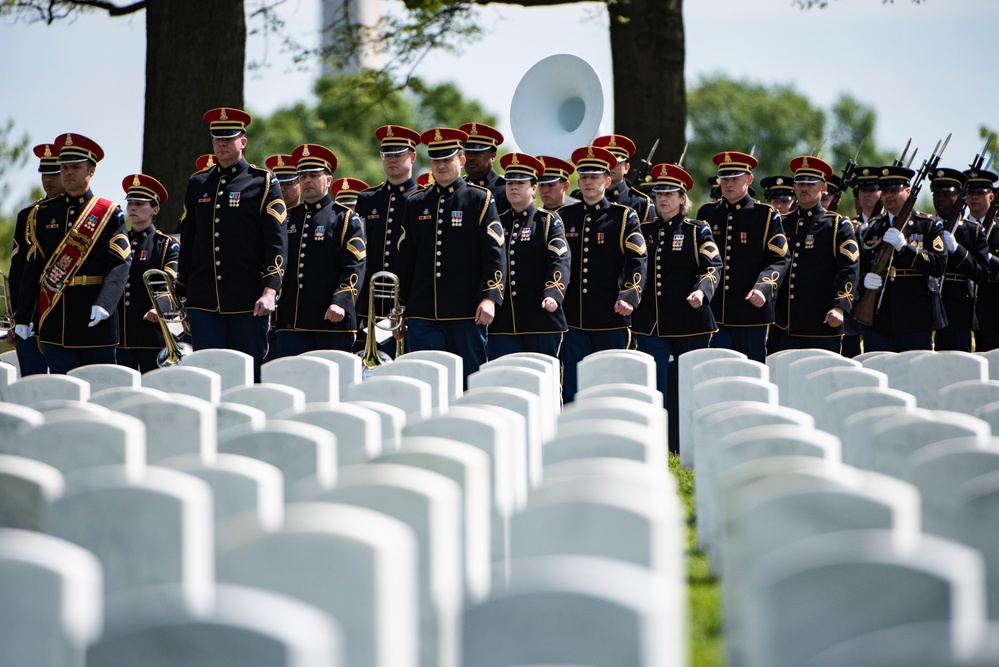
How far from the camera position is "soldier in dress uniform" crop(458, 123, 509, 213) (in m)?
9.97

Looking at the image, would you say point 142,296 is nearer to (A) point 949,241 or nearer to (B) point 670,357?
(B) point 670,357

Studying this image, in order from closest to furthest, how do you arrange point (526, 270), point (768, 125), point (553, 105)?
1. point (526, 270)
2. point (553, 105)
3. point (768, 125)

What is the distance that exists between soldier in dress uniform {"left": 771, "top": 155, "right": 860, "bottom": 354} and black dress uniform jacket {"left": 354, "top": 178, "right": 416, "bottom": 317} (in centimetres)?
297

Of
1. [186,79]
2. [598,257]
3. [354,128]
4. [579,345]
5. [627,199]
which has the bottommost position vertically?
[579,345]

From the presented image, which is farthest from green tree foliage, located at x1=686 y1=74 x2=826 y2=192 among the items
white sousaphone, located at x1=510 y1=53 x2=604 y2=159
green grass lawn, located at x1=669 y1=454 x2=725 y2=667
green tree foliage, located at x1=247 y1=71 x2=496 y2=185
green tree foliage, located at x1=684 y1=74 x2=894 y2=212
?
green grass lawn, located at x1=669 y1=454 x2=725 y2=667

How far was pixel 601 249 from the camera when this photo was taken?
9.55 meters

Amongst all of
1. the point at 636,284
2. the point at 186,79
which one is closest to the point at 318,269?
the point at 636,284

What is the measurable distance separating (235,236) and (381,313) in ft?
3.95

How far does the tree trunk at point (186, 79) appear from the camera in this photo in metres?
12.9

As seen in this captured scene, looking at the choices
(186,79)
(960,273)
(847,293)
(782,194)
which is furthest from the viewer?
(186,79)

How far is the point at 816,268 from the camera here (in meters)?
10.4

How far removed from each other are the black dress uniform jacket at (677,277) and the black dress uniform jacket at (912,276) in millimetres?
1682

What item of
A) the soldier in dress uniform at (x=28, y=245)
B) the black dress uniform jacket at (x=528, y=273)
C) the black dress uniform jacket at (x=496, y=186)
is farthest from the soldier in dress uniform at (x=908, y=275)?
the soldier in dress uniform at (x=28, y=245)

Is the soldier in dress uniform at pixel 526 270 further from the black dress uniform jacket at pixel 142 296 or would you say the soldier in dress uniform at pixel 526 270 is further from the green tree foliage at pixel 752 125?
the green tree foliage at pixel 752 125
